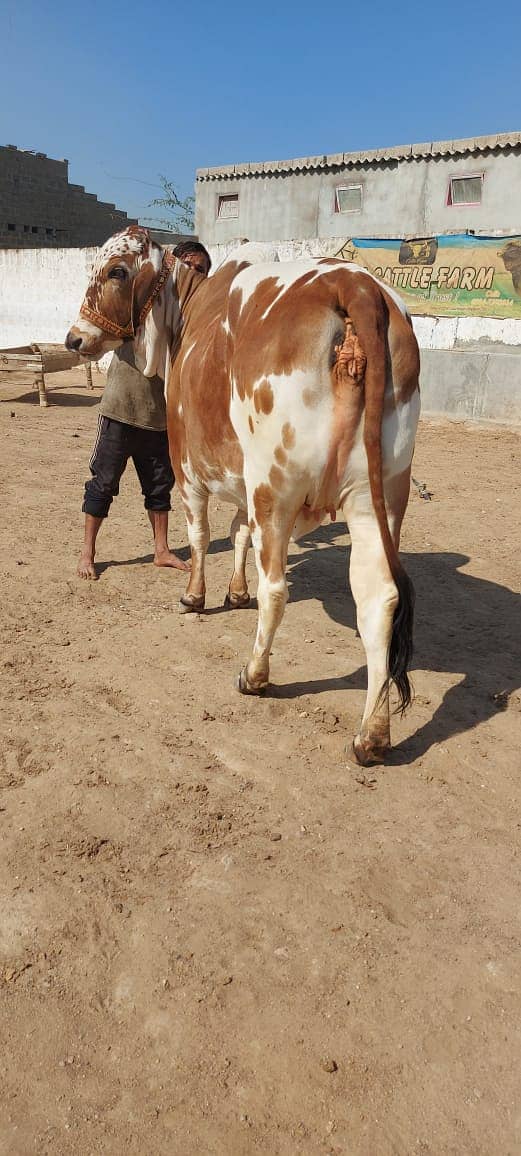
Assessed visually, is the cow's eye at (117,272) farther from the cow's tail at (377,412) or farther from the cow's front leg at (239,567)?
the cow's tail at (377,412)

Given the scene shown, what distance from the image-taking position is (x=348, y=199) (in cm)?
1580

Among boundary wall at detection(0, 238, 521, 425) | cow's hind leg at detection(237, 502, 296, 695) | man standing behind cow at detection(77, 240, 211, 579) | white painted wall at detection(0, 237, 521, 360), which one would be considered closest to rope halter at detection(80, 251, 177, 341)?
man standing behind cow at detection(77, 240, 211, 579)

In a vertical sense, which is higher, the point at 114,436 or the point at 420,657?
the point at 114,436

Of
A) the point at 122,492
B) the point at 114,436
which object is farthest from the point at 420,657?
the point at 122,492

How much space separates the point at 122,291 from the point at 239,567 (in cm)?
162

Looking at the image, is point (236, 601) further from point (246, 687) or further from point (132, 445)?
point (132, 445)

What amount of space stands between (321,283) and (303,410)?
20.1 inches

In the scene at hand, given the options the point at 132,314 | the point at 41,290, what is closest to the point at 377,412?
the point at 132,314

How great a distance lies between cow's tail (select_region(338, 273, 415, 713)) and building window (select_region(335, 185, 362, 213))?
565 inches

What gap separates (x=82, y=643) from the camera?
156 inches

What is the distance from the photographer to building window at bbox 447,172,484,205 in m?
14.1

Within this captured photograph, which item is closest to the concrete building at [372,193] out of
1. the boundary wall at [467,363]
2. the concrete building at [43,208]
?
the boundary wall at [467,363]

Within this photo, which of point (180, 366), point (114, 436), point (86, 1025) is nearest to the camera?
point (86, 1025)

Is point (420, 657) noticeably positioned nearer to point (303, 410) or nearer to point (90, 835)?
point (303, 410)
